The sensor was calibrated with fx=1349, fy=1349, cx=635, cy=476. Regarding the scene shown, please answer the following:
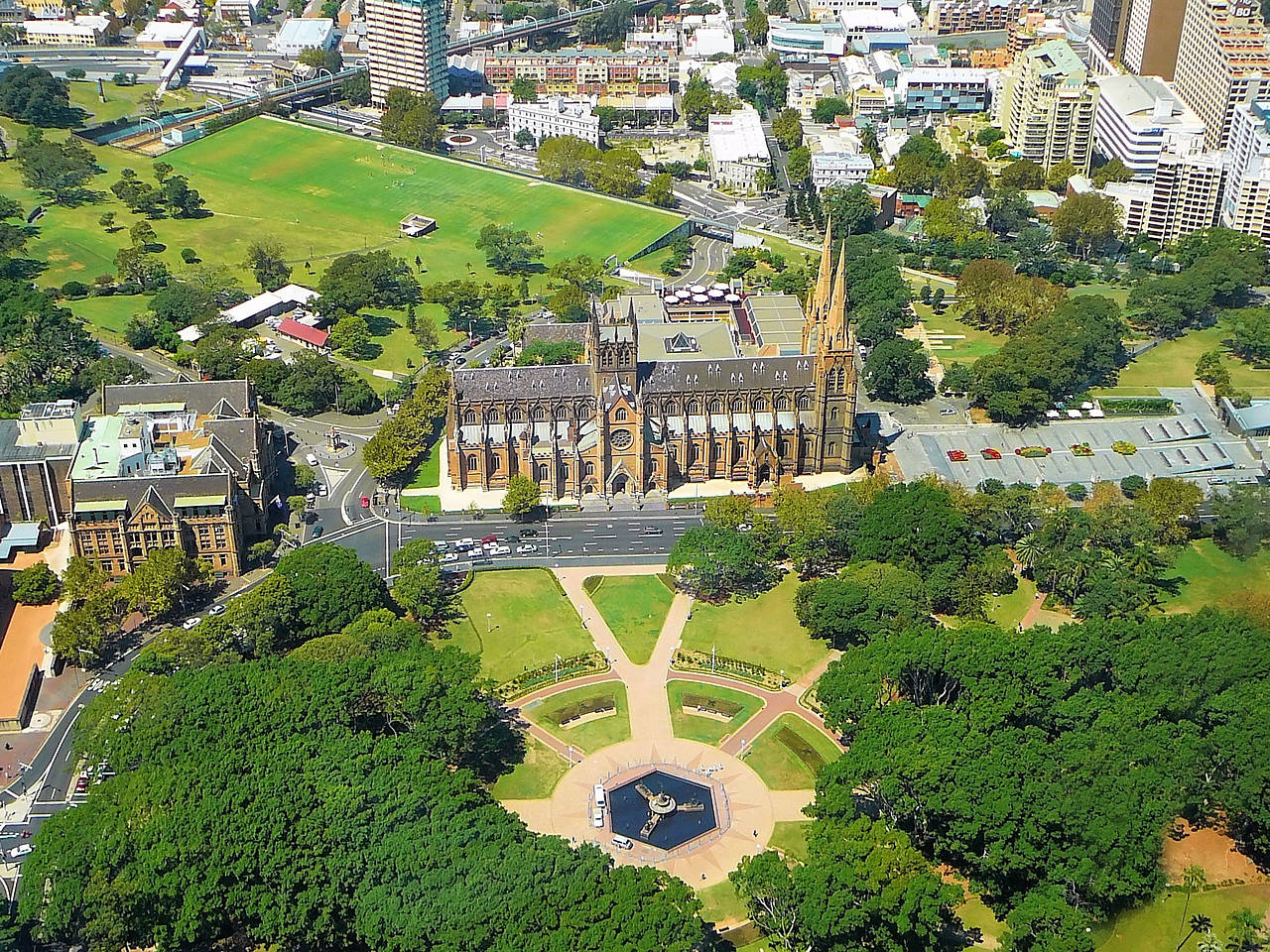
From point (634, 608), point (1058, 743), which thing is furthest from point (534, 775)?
point (1058, 743)

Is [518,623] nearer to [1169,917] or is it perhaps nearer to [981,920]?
[981,920]

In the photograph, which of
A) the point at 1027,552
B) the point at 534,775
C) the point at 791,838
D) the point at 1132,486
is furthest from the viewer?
the point at 1132,486

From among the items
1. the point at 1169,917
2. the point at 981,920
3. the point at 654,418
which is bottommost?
the point at 981,920

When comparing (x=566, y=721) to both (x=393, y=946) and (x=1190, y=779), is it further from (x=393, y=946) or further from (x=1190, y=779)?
(x=1190, y=779)

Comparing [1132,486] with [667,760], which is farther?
[1132,486]

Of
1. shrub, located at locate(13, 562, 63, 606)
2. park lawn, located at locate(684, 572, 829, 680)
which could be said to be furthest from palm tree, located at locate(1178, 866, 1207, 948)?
shrub, located at locate(13, 562, 63, 606)

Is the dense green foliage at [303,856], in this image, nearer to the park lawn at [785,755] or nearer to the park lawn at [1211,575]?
the park lawn at [785,755]
